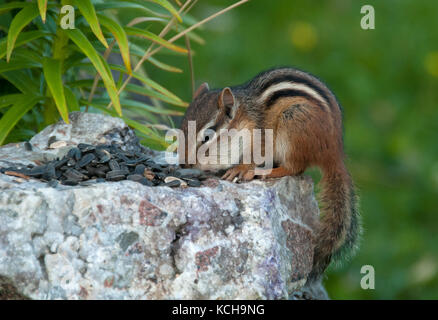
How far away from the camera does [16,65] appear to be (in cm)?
387

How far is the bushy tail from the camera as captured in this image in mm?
3434

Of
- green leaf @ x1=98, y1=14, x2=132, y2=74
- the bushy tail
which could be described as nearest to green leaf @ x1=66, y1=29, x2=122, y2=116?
green leaf @ x1=98, y1=14, x2=132, y2=74

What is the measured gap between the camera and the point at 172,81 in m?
7.55

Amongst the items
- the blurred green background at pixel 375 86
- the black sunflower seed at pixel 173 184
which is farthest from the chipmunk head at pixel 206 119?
the blurred green background at pixel 375 86

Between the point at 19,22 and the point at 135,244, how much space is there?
1.63m

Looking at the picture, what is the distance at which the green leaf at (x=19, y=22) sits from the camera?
3407mm

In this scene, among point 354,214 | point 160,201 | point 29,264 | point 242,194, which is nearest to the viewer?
point 29,264

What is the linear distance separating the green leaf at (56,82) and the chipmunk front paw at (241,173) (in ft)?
3.00

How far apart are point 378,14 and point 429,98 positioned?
1.66 meters

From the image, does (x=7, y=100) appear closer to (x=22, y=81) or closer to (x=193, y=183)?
(x=22, y=81)

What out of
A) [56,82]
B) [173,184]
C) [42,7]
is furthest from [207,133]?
[42,7]

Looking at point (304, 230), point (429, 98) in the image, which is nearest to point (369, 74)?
point (429, 98)

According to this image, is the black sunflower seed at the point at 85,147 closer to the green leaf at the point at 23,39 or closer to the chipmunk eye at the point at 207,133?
the chipmunk eye at the point at 207,133

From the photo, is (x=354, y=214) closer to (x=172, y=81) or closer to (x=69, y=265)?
(x=69, y=265)
